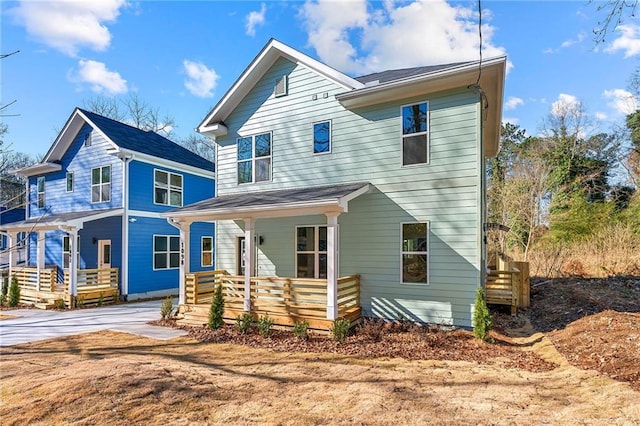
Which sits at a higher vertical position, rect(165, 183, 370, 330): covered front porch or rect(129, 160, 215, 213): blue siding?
rect(129, 160, 215, 213): blue siding

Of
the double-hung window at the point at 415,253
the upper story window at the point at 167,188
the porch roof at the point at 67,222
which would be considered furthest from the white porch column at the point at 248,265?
the upper story window at the point at 167,188

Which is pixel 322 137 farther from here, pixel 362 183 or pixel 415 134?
pixel 415 134

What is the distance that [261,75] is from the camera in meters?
11.2

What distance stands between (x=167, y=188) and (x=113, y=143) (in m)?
2.83

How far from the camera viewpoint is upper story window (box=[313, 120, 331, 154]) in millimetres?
10172

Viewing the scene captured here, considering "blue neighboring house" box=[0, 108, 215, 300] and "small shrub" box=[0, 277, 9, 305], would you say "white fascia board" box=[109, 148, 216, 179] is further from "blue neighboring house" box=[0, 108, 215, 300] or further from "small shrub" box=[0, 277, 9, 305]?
"small shrub" box=[0, 277, 9, 305]

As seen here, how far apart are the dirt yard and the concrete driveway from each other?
82 cm

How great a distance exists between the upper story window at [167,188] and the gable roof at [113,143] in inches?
25.1

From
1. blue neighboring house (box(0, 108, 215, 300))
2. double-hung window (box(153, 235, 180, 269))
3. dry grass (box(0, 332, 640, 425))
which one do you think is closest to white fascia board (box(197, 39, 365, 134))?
blue neighboring house (box(0, 108, 215, 300))

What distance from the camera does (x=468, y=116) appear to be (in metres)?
8.39

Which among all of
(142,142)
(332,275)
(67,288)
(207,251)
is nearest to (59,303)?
(67,288)

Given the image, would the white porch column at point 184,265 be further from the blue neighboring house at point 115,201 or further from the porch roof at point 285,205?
the blue neighboring house at point 115,201

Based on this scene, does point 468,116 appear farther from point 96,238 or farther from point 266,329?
point 96,238

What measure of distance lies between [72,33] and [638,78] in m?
26.6
